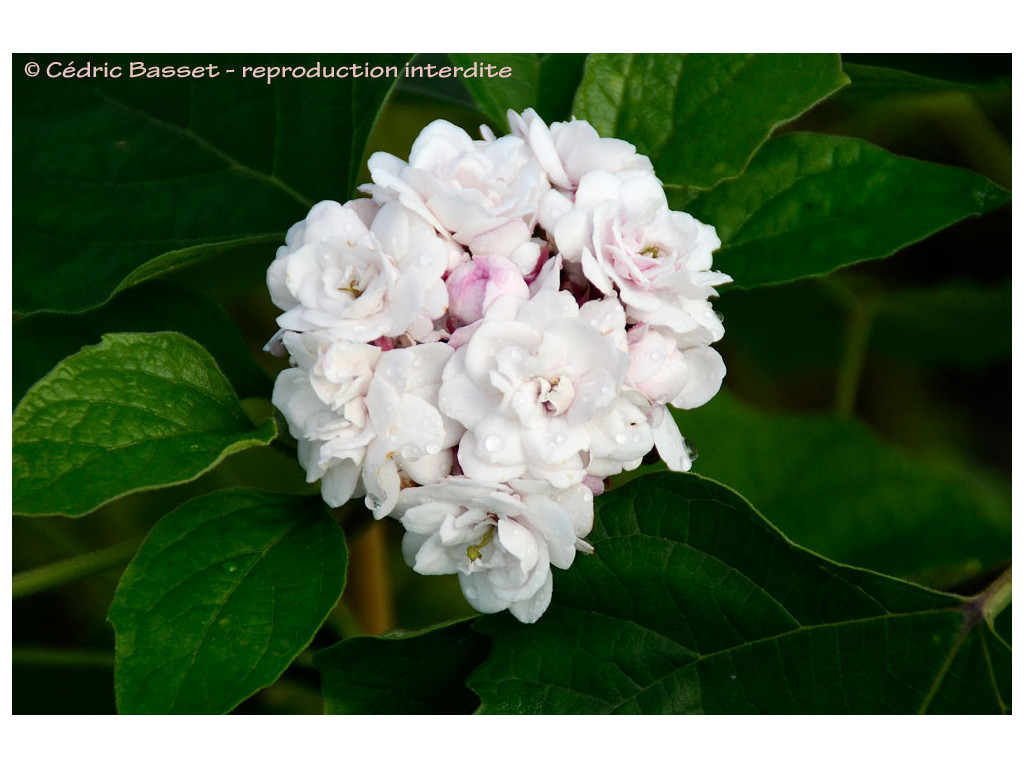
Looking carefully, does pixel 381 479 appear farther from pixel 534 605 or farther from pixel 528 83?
pixel 528 83

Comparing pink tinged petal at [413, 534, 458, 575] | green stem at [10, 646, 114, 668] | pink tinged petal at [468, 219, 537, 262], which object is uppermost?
pink tinged petal at [468, 219, 537, 262]

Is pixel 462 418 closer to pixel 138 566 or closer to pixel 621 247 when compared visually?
pixel 621 247

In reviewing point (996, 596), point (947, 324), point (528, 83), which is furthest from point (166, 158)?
point (947, 324)

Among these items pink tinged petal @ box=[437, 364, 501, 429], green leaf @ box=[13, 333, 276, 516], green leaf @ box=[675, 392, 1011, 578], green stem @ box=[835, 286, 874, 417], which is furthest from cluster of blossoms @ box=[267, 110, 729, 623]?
green stem @ box=[835, 286, 874, 417]

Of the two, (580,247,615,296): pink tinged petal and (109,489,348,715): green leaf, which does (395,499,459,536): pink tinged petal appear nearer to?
(109,489,348,715): green leaf

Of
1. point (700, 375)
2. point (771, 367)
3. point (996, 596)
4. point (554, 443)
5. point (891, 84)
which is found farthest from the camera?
point (771, 367)

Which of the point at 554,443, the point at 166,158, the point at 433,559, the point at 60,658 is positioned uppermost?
the point at 166,158
